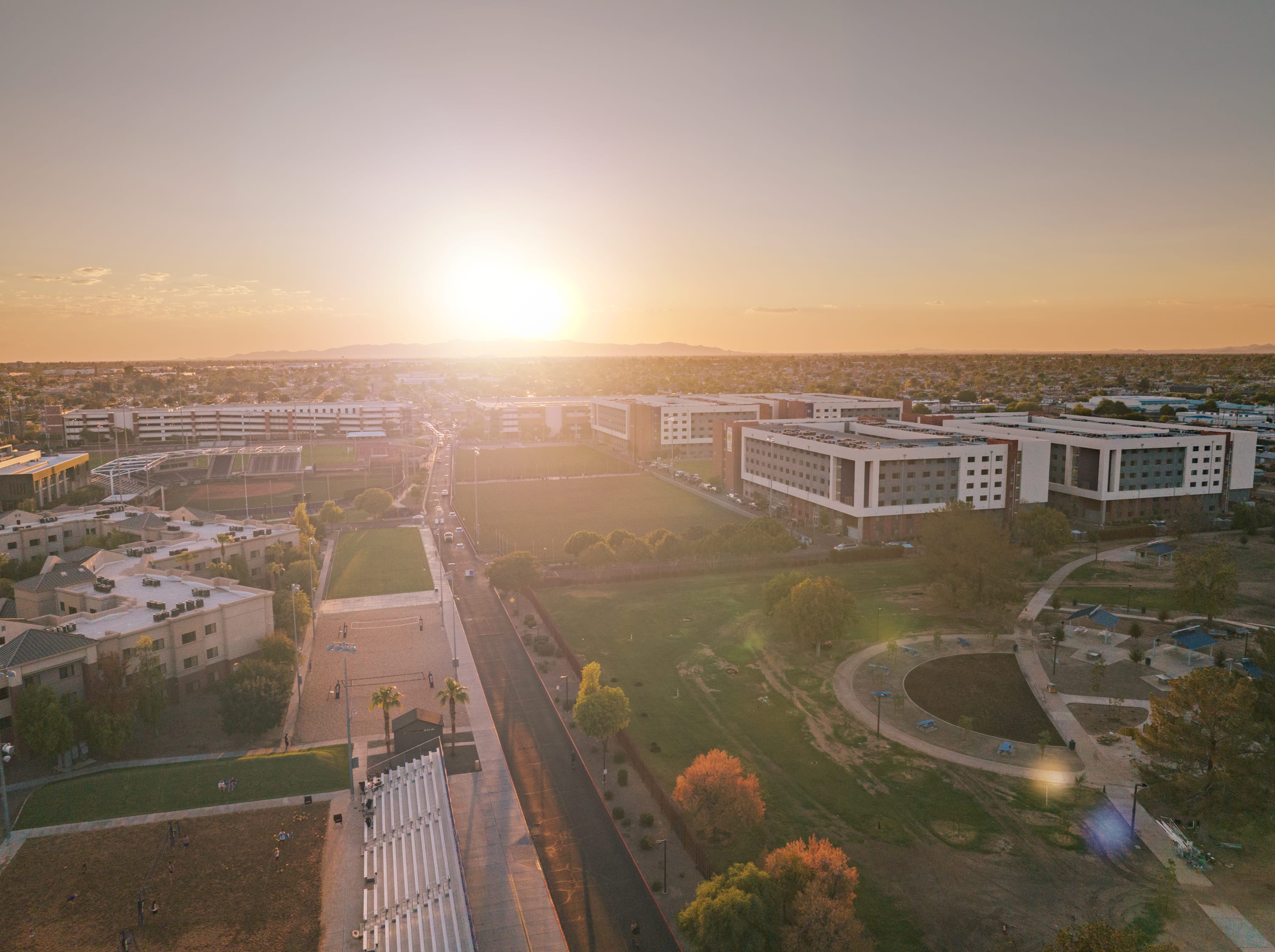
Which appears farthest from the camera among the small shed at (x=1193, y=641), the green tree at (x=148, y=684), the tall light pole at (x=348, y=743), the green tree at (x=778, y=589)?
the green tree at (x=778, y=589)

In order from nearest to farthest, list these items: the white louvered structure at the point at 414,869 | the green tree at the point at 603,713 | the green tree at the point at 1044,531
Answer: the white louvered structure at the point at 414,869
the green tree at the point at 603,713
the green tree at the point at 1044,531

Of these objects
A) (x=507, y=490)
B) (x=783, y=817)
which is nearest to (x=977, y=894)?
(x=783, y=817)

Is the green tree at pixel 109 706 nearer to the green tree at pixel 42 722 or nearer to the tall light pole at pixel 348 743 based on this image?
the green tree at pixel 42 722

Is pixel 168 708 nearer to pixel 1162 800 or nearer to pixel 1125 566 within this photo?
pixel 1162 800

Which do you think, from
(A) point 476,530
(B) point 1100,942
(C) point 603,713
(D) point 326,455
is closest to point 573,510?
(A) point 476,530

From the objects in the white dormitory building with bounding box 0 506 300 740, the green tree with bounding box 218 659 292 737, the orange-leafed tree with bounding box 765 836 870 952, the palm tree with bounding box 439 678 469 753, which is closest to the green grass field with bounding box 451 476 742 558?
the white dormitory building with bounding box 0 506 300 740

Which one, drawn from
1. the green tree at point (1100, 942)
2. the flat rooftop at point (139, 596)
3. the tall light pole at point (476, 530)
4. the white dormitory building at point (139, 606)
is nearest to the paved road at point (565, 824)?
the green tree at point (1100, 942)

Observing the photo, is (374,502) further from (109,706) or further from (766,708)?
(766,708)

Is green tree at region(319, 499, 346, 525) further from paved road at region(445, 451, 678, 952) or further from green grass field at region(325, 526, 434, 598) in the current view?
paved road at region(445, 451, 678, 952)
